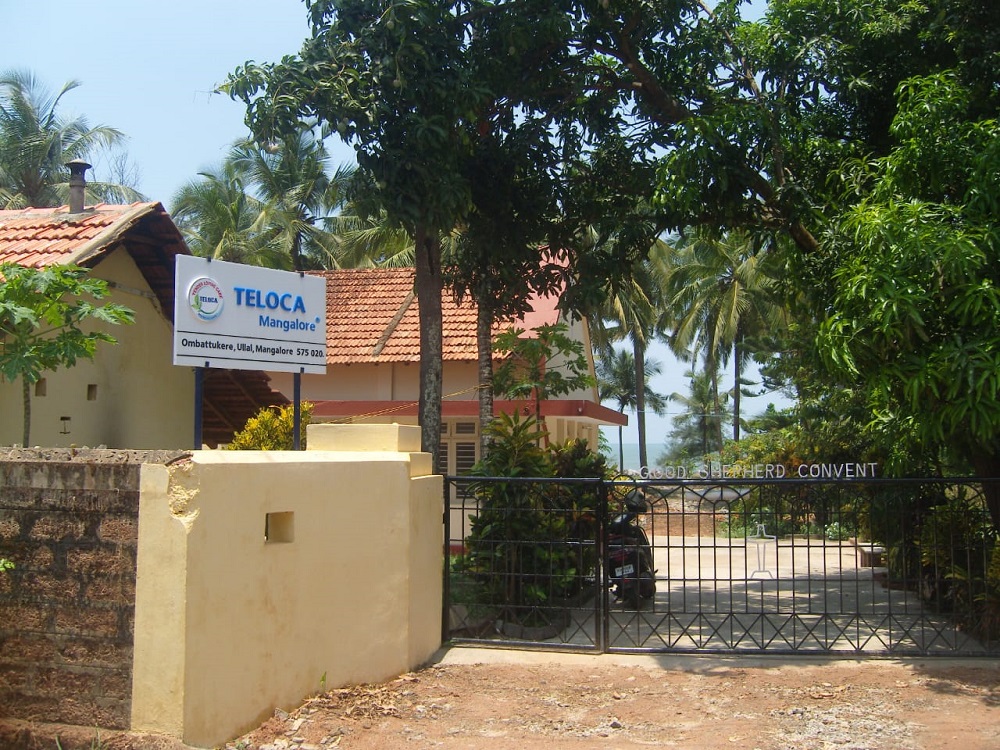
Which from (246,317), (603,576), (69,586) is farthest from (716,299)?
(69,586)

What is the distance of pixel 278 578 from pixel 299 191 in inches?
1102

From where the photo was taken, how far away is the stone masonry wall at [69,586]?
19.2 feet

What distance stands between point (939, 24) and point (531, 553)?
6.77 meters

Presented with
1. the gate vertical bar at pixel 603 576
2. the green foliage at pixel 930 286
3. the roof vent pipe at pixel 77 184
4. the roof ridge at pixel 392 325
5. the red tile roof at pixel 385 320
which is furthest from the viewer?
the roof ridge at pixel 392 325

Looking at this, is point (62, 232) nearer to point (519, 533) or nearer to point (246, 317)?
point (246, 317)

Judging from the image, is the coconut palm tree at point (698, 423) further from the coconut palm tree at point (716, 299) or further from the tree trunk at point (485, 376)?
the tree trunk at point (485, 376)

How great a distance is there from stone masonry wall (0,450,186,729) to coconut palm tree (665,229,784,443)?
2880 cm

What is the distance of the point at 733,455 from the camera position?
26.9 metres

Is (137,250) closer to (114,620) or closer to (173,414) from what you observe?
(173,414)

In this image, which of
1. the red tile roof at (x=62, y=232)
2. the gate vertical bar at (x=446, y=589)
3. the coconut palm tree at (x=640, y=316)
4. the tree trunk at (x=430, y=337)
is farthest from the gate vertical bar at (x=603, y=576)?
the coconut palm tree at (x=640, y=316)

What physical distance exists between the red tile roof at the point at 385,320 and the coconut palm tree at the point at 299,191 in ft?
36.3

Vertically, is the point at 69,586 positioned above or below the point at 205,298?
below

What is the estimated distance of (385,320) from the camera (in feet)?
62.7

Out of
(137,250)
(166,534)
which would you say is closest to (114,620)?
(166,534)
